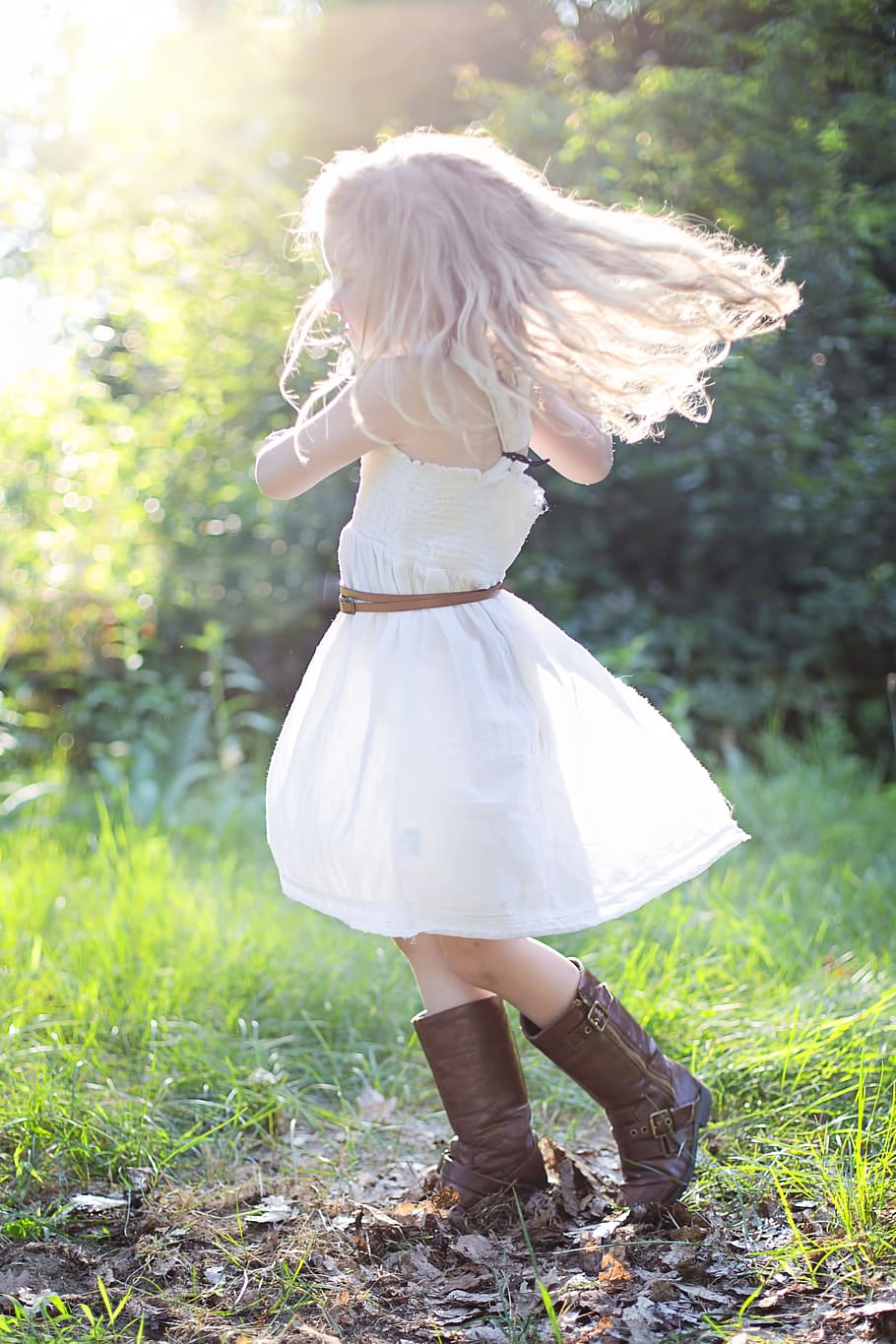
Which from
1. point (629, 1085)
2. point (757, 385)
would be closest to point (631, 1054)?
point (629, 1085)

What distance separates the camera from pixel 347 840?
184cm

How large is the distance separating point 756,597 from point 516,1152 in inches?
148

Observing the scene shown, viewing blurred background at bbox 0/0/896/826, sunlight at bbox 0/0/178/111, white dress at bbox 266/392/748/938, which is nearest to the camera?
white dress at bbox 266/392/748/938

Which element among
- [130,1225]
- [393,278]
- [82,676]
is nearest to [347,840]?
[130,1225]

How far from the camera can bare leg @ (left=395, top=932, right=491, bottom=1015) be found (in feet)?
6.33

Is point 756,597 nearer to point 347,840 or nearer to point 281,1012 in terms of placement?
point 281,1012

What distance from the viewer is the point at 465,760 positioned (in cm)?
180

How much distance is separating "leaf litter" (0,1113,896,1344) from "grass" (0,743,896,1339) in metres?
0.05

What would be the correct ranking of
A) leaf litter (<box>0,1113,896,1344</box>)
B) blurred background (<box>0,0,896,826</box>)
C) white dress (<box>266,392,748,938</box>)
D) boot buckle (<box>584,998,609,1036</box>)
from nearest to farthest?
leaf litter (<box>0,1113,896,1344</box>), white dress (<box>266,392,748,938</box>), boot buckle (<box>584,998,609,1036</box>), blurred background (<box>0,0,896,826</box>)

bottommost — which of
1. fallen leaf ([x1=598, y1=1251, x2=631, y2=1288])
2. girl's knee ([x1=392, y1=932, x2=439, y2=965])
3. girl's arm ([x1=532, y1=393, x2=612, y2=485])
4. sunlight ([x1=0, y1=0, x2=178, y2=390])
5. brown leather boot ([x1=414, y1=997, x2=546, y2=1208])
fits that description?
fallen leaf ([x1=598, y1=1251, x2=631, y2=1288])

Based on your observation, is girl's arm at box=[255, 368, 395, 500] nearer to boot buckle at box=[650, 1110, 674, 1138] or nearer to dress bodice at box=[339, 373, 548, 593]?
dress bodice at box=[339, 373, 548, 593]

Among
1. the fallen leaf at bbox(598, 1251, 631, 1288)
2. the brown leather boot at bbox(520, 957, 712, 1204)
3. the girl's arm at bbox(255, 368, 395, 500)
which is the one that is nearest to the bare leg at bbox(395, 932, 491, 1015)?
the brown leather boot at bbox(520, 957, 712, 1204)

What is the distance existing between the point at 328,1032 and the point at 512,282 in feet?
5.07

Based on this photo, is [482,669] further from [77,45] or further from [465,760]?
[77,45]
